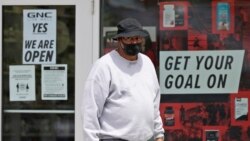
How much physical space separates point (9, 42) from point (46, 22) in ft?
1.38

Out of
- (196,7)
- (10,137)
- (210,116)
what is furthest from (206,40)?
(10,137)

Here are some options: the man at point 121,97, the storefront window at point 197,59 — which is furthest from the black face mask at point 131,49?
the storefront window at point 197,59

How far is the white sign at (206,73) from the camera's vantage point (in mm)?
5574

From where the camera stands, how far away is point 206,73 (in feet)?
18.3

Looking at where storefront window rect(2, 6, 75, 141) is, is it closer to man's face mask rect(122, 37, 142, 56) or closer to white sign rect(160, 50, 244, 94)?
white sign rect(160, 50, 244, 94)

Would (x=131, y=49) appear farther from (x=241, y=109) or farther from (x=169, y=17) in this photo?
(x=241, y=109)

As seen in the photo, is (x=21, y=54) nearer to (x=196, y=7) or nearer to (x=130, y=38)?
(x=196, y=7)

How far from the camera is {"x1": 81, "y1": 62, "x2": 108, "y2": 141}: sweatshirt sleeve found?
356cm

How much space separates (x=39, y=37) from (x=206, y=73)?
5.51ft

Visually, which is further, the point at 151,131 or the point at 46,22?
the point at 46,22

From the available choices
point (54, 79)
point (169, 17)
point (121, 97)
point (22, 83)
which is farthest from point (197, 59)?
point (121, 97)

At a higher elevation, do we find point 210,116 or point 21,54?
point 21,54

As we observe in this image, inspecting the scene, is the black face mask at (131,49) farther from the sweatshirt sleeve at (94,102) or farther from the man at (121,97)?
the sweatshirt sleeve at (94,102)

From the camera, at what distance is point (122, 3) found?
564 cm
